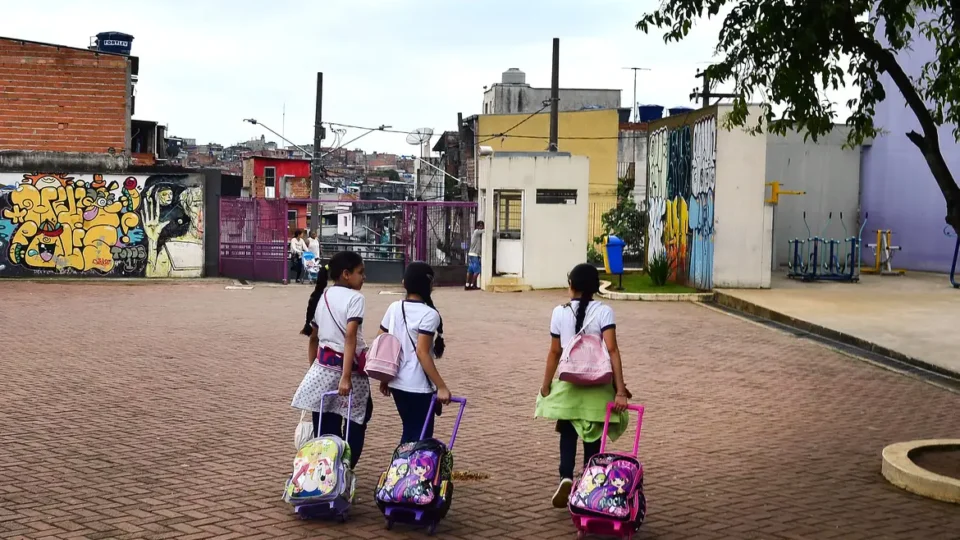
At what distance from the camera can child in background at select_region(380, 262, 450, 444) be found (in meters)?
6.80

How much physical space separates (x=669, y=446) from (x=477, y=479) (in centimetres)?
204

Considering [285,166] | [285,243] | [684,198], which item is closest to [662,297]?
[684,198]

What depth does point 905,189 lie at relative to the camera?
31.1 meters

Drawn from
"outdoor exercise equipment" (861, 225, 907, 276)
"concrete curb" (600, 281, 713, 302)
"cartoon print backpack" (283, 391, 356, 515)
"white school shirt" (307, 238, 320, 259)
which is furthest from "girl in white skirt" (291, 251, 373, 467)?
"outdoor exercise equipment" (861, 225, 907, 276)

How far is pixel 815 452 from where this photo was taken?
9.04 m

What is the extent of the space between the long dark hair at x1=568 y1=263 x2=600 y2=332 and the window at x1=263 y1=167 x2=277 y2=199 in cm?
6607

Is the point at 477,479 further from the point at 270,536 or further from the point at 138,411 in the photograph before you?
the point at 138,411

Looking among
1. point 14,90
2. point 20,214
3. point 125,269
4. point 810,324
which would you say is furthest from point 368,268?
point 810,324

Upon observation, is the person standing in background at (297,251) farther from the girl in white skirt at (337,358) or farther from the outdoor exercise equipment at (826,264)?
the girl in white skirt at (337,358)

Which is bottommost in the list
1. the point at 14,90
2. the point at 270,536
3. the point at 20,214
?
the point at 270,536

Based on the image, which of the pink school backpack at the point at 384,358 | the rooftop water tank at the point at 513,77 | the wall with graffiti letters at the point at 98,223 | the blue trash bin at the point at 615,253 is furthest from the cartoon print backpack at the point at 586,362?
the rooftop water tank at the point at 513,77

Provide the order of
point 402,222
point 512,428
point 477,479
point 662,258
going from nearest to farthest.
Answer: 1. point 477,479
2. point 512,428
3. point 662,258
4. point 402,222

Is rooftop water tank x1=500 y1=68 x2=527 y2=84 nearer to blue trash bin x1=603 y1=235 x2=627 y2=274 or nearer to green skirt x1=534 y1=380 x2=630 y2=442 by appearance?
blue trash bin x1=603 y1=235 x2=627 y2=274

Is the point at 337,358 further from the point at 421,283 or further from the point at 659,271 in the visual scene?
the point at 659,271
